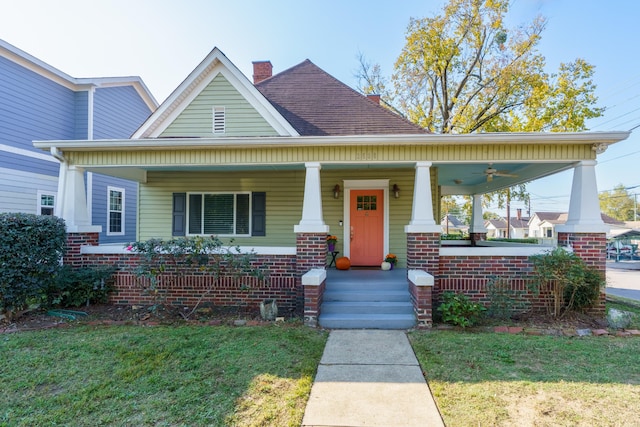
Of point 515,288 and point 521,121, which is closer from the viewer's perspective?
point 515,288

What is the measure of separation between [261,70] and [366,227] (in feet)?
21.5

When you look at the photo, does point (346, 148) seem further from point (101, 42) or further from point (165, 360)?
point (101, 42)

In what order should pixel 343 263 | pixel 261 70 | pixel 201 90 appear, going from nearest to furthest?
pixel 343 263 → pixel 201 90 → pixel 261 70

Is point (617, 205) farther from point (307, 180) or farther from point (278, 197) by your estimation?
point (307, 180)

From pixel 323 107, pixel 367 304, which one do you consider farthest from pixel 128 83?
pixel 367 304

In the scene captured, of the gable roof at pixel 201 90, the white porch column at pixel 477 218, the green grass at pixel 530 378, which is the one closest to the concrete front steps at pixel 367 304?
the green grass at pixel 530 378

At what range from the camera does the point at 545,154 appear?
19.2ft

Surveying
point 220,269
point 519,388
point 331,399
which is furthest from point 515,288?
point 220,269

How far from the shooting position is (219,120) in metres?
8.55

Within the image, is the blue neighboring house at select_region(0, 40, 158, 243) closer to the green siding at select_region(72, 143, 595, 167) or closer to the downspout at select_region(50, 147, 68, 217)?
the downspout at select_region(50, 147, 68, 217)

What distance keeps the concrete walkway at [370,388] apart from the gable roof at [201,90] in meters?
5.40

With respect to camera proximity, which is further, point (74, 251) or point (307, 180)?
point (74, 251)

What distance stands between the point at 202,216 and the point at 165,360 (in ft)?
17.0

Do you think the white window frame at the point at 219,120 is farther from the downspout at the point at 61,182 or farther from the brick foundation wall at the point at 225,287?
the brick foundation wall at the point at 225,287
